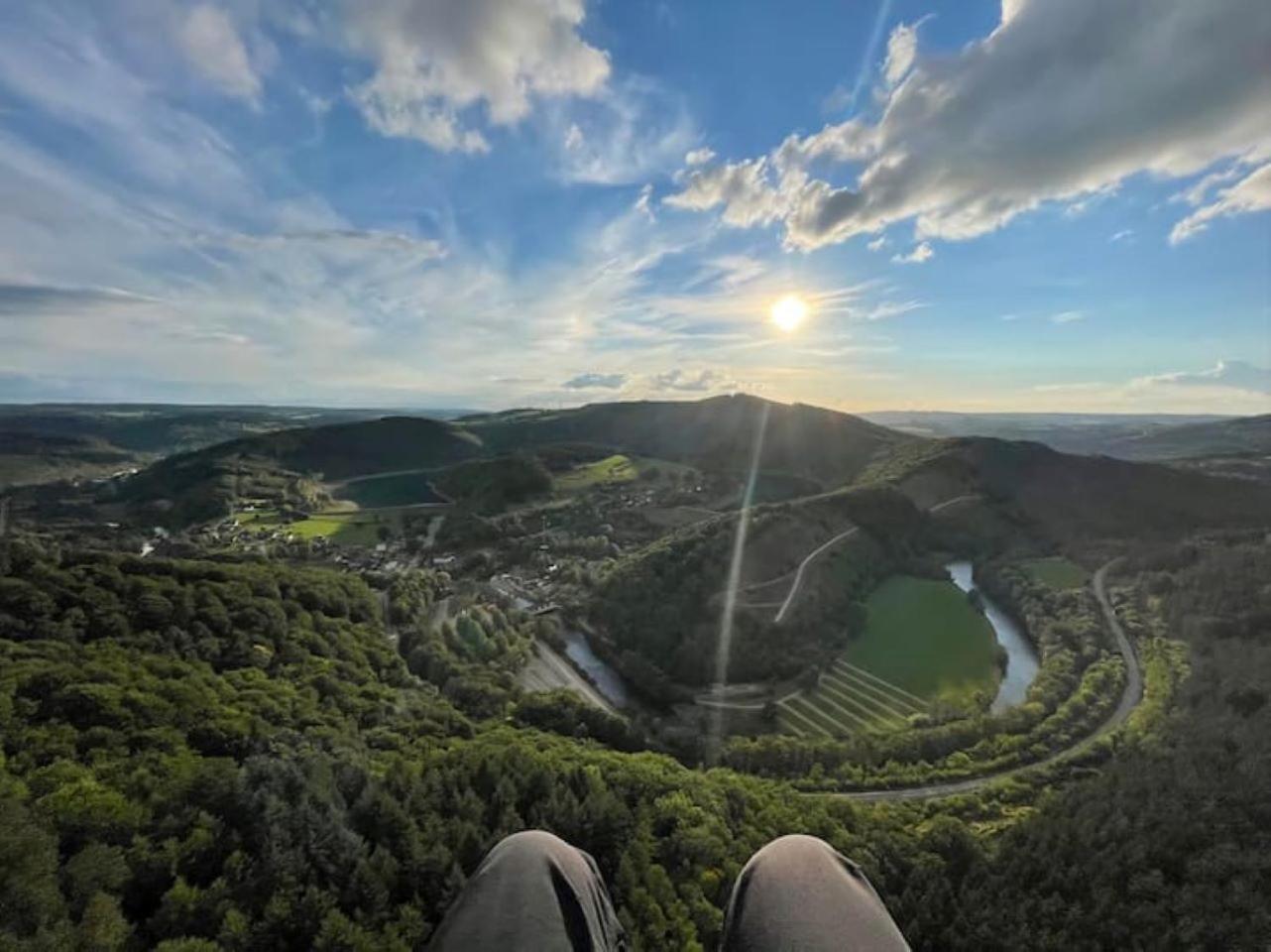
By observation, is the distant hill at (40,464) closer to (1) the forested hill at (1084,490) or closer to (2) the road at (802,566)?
(2) the road at (802,566)

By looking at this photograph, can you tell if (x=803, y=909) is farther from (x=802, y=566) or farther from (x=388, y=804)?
(x=802, y=566)

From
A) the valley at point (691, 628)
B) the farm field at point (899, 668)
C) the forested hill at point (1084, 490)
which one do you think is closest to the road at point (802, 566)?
the valley at point (691, 628)

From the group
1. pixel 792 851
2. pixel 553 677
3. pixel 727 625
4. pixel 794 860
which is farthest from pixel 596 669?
pixel 794 860

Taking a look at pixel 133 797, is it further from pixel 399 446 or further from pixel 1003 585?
pixel 399 446

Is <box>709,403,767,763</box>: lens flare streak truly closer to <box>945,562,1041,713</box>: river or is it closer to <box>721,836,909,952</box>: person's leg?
<box>945,562,1041,713</box>: river

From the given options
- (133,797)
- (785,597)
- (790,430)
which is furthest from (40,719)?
(790,430)
